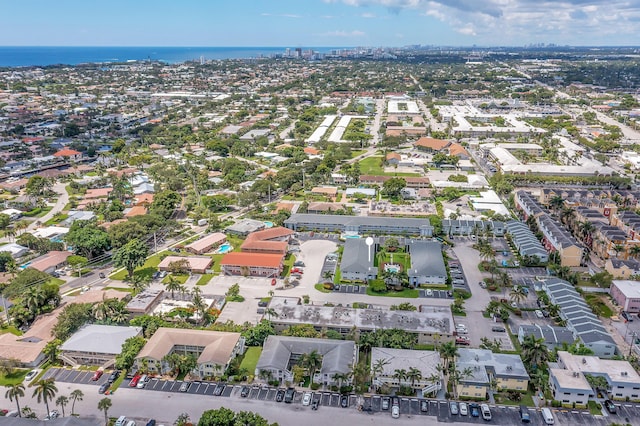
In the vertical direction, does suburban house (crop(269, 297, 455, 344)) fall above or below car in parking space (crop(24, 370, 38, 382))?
above

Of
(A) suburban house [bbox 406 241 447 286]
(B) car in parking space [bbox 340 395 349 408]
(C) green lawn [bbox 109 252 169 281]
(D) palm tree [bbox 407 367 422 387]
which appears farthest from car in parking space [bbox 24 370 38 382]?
(A) suburban house [bbox 406 241 447 286]

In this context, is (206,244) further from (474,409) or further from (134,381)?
(474,409)

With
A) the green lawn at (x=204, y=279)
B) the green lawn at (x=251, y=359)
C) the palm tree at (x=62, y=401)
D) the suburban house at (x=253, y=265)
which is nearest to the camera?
the palm tree at (x=62, y=401)

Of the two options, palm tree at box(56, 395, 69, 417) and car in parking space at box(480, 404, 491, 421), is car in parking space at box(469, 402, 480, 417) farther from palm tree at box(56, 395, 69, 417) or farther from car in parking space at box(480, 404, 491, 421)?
palm tree at box(56, 395, 69, 417)

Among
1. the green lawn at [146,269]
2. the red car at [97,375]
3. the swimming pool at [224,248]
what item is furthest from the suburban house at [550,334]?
the green lawn at [146,269]

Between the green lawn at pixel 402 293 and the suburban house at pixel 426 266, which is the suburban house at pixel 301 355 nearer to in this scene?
the green lawn at pixel 402 293

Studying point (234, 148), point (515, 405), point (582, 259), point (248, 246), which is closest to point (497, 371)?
point (515, 405)
